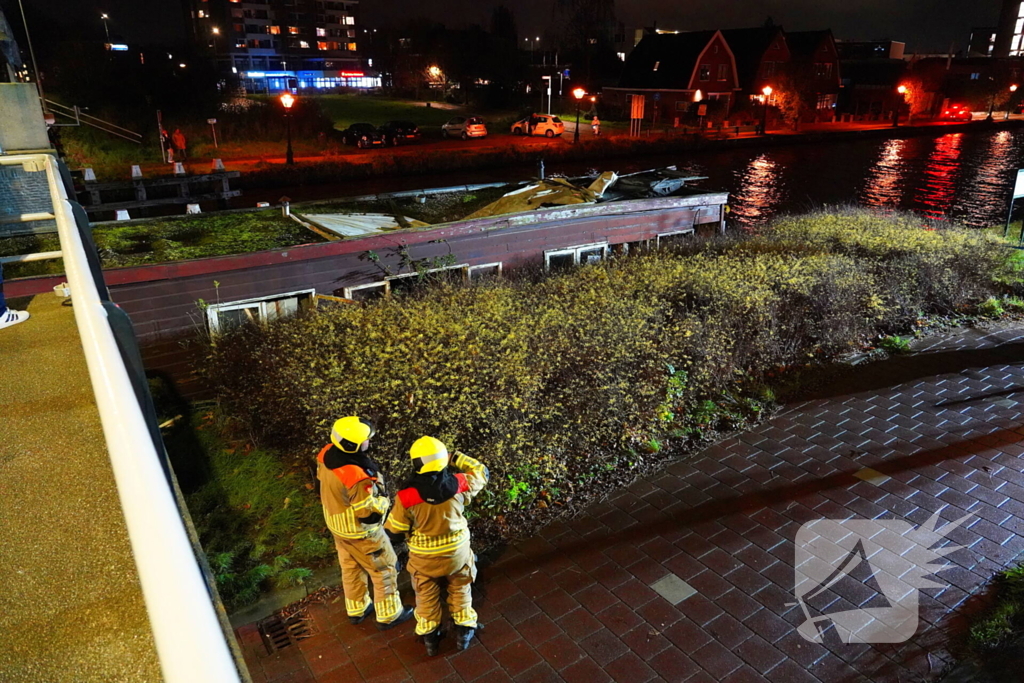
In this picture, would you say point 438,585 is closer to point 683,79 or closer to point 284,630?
point 284,630

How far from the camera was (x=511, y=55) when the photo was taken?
206 ft

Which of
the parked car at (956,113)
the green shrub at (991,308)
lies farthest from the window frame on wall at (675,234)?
the parked car at (956,113)

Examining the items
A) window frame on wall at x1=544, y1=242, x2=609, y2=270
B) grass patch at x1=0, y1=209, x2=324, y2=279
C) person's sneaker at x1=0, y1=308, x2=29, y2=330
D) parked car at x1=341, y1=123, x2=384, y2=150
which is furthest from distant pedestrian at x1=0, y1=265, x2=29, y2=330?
parked car at x1=341, y1=123, x2=384, y2=150

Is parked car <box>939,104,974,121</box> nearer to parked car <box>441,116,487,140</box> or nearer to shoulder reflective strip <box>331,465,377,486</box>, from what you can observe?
parked car <box>441,116,487,140</box>

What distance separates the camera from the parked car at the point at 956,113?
60503 mm

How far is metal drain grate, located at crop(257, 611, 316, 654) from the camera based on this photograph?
5117mm

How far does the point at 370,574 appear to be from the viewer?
16.7ft

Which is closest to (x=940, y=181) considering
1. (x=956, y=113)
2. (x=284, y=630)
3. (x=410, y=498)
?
(x=410, y=498)

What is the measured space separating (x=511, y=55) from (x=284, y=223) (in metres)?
56.3

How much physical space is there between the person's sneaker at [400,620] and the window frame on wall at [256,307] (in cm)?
558

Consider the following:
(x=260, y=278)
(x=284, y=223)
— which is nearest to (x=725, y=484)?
(x=260, y=278)

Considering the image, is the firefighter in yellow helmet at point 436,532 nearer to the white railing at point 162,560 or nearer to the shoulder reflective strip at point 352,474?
the shoulder reflective strip at point 352,474

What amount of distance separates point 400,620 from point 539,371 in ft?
10.4

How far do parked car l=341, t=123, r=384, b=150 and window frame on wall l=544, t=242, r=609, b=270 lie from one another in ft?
83.7
